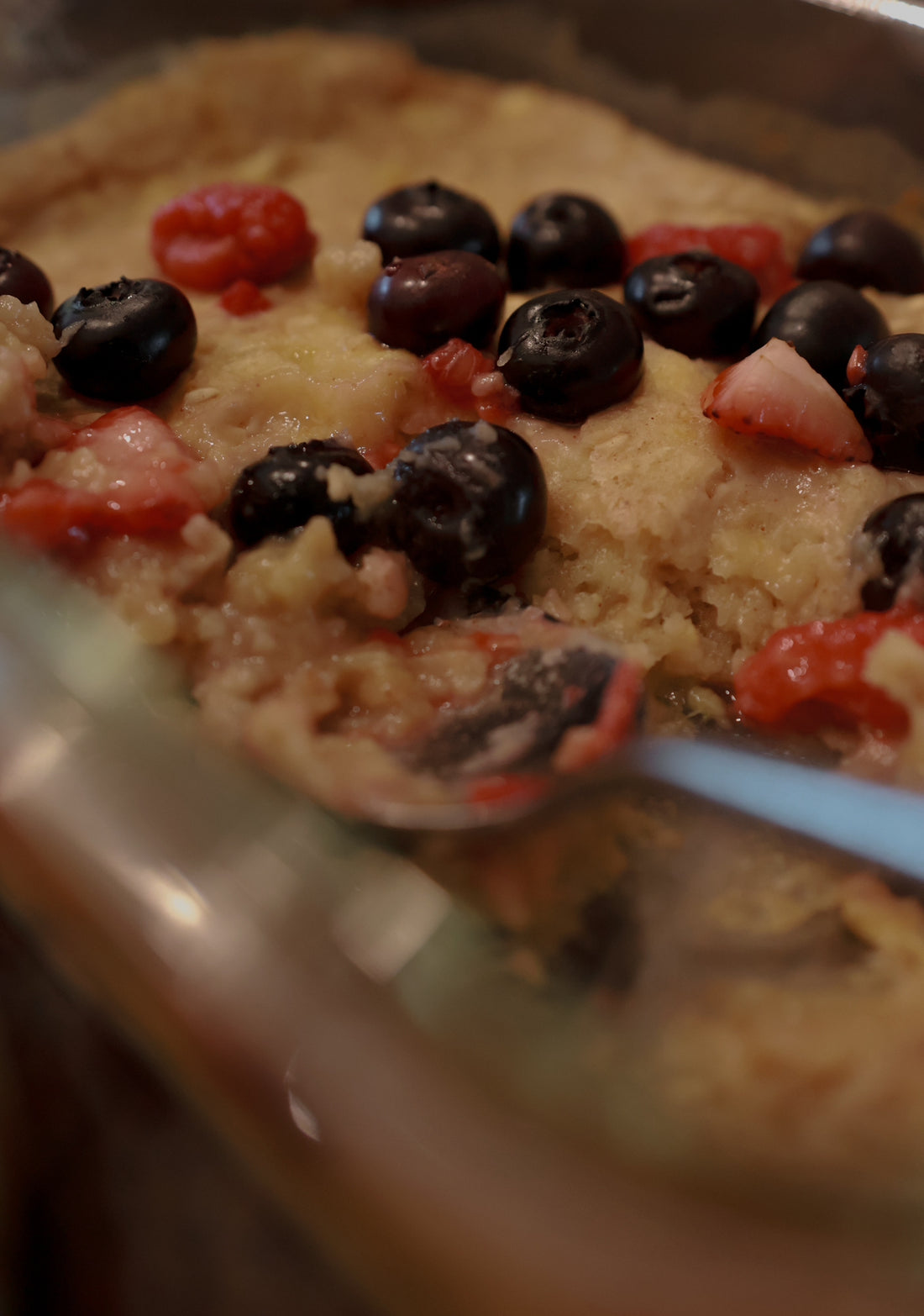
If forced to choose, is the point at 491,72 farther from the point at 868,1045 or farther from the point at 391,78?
the point at 868,1045

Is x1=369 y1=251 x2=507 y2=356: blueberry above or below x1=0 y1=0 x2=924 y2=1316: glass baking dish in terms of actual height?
above

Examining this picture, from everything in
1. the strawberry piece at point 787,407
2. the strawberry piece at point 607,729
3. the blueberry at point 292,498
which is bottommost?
the blueberry at point 292,498

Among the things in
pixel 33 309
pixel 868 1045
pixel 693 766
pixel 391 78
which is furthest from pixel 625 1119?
pixel 391 78

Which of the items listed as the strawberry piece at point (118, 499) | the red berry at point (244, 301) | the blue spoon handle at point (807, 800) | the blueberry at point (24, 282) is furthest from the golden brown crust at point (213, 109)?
the blue spoon handle at point (807, 800)

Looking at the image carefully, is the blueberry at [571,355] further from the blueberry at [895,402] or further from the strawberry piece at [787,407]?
the blueberry at [895,402]

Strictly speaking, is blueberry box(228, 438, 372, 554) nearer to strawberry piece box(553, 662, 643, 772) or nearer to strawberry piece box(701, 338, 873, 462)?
strawberry piece box(553, 662, 643, 772)

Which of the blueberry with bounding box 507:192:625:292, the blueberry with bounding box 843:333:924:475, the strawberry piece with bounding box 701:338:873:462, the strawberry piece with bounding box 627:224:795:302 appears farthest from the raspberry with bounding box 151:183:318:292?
the blueberry with bounding box 843:333:924:475

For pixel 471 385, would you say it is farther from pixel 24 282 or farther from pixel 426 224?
pixel 24 282
